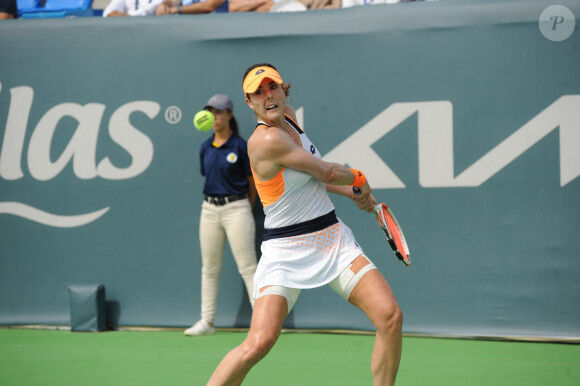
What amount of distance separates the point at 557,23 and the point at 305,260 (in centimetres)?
347

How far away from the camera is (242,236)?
21.4 ft

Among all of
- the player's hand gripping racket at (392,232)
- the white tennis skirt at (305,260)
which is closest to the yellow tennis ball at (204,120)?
the player's hand gripping racket at (392,232)

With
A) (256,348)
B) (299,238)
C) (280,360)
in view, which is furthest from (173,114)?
(256,348)

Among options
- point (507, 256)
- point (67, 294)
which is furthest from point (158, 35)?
point (507, 256)

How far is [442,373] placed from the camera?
5113mm

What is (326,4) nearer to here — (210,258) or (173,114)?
(173,114)

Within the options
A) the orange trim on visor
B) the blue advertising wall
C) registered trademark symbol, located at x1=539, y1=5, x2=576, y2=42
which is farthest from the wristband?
registered trademark symbol, located at x1=539, y1=5, x2=576, y2=42

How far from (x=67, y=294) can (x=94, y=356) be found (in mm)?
1380

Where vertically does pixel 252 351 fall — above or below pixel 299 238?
below

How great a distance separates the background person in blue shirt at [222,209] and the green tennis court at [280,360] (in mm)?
429

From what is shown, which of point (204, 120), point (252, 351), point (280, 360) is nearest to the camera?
point (252, 351)

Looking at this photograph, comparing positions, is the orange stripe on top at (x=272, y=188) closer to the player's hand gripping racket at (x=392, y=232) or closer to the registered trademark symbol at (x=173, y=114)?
the player's hand gripping racket at (x=392, y=232)

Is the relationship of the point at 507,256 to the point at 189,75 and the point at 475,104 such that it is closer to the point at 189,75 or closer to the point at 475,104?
the point at 475,104

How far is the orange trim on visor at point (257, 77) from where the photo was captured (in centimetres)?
374
